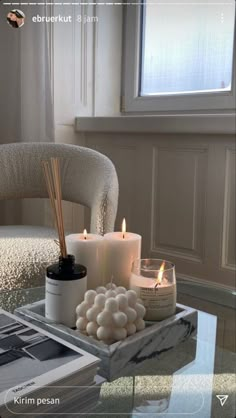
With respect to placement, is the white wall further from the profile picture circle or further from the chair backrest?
the chair backrest

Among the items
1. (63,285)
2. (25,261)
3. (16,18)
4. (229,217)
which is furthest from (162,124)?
(63,285)

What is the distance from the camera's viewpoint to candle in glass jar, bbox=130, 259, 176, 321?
0.67 metres

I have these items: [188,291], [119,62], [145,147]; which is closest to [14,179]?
[145,147]

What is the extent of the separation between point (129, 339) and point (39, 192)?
964 millimetres

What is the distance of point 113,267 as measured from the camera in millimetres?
737

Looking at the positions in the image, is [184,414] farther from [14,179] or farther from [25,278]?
[14,179]

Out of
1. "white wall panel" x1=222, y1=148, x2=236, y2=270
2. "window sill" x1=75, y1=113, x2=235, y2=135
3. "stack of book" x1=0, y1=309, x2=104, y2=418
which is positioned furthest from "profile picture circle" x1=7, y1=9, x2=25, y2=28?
"stack of book" x1=0, y1=309, x2=104, y2=418

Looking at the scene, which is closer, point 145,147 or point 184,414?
point 184,414

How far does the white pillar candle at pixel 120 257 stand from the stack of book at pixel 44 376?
17 centimetres

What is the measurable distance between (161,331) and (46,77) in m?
1.35

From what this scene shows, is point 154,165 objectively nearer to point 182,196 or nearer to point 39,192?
point 182,196

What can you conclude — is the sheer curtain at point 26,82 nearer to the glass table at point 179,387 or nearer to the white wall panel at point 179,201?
the white wall panel at point 179,201

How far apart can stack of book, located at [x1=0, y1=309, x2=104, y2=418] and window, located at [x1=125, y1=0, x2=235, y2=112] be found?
140cm

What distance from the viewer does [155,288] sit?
67 centimetres
